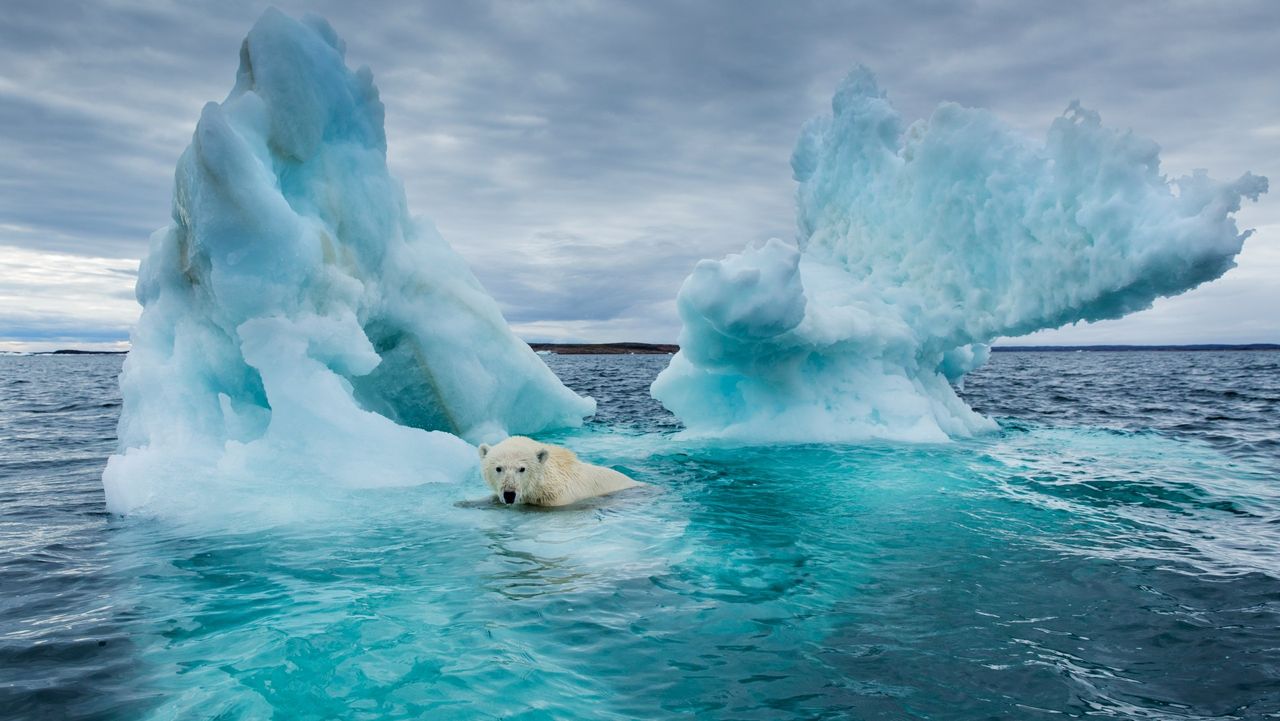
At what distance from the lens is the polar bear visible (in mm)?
8953

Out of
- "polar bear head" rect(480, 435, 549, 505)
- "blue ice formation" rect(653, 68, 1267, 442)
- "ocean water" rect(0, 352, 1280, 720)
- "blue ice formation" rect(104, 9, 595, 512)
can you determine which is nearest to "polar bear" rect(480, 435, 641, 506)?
"polar bear head" rect(480, 435, 549, 505)

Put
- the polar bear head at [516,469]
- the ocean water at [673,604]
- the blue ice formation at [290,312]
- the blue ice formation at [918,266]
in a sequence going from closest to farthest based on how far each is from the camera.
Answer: the ocean water at [673,604] < the polar bear head at [516,469] < the blue ice formation at [290,312] < the blue ice formation at [918,266]

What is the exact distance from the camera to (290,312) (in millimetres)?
10242

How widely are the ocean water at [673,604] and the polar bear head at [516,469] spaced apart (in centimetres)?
26

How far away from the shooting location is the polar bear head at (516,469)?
8914 millimetres

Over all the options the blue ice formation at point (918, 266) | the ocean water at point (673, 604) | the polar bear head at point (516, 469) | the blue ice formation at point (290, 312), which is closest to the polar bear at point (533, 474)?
the polar bear head at point (516, 469)

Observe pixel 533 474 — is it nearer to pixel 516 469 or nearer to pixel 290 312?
pixel 516 469

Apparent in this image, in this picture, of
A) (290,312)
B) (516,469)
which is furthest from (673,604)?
(290,312)

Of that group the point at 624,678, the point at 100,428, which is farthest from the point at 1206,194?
the point at 100,428

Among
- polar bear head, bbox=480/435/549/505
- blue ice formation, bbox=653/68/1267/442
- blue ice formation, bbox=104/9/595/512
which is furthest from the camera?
blue ice formation, bbox=653/68/1267/442

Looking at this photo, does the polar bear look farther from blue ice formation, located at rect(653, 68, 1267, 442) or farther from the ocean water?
blue ice formation, located at rect(653, 68, 1267, 442)

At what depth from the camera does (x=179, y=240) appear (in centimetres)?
1104

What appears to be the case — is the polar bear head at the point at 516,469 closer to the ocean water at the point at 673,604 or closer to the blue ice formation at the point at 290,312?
the ocean water at the point at 673,604

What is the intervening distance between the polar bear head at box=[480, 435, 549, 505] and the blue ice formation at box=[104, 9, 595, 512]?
1.88 metres
